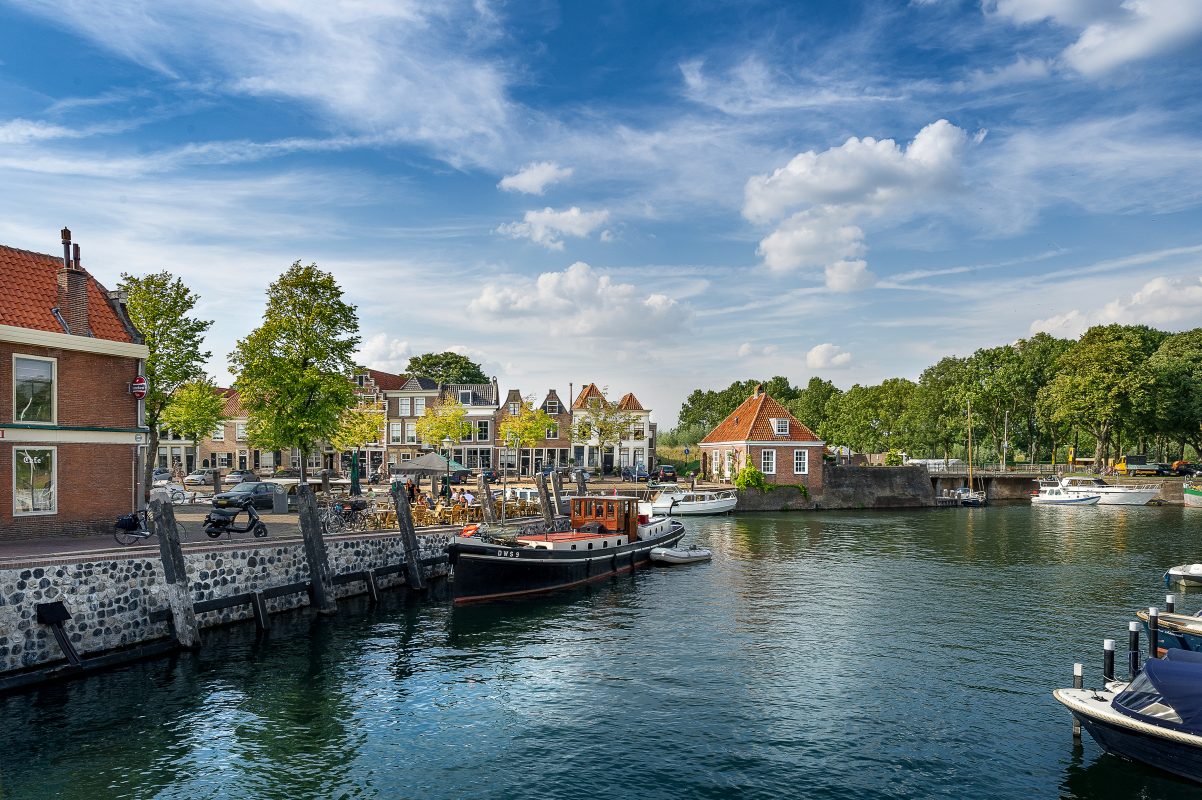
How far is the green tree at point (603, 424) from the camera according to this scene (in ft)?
245

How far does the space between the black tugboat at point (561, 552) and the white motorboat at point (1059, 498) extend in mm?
49867

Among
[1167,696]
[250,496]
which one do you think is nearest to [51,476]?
[250,496]

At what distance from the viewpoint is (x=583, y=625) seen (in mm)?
24781

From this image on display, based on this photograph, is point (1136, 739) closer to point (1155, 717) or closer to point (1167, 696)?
point (1155, 717)

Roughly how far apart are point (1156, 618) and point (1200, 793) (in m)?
4.99

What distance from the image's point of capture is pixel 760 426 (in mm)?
67812

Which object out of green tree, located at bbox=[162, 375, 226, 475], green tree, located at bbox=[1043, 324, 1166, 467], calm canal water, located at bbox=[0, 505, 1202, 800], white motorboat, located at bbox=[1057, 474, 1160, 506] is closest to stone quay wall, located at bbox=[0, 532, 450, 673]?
calm canal water, located at bbox=[0, 505, 1202, 800]

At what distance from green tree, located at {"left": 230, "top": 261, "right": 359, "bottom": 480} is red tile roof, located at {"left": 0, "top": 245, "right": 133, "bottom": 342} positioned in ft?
33.2

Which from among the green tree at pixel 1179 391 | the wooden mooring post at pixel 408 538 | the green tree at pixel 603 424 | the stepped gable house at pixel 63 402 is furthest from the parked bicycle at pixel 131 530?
the green tree at pixel 1179 391

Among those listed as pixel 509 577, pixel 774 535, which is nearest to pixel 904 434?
pixel 774 535

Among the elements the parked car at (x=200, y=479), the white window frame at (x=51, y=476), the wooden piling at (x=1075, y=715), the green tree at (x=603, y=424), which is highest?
the green tree at (x=603, y=424)

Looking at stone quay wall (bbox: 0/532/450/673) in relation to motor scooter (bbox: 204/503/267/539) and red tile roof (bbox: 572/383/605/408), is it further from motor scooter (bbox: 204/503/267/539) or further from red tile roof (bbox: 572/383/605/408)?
red tile roof (bbox: 572/383/605/408)

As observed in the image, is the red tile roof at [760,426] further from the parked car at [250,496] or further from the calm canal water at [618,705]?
the parked car at [250,496]

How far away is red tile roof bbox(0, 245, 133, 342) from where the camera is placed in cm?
2478
